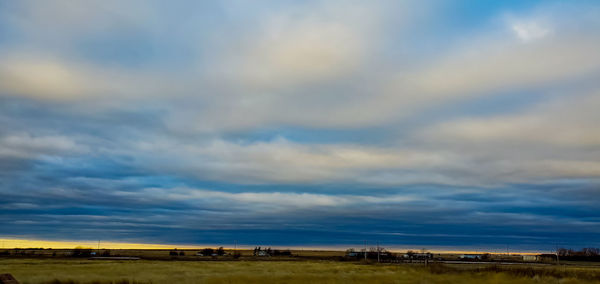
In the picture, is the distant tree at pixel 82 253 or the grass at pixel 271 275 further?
the distant tree at pixel 82 253

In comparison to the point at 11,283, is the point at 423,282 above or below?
below

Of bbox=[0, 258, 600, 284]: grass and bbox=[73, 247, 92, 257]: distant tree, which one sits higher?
bbox=[0, 258, 600, 284]: grass

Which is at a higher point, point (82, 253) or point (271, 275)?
point (271, 275)

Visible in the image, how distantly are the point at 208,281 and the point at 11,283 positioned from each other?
19.6 meters

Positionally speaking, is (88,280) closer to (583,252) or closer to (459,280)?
(459,280)

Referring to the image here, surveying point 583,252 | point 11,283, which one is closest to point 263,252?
point 583,252

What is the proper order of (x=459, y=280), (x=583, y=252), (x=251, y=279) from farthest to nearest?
(x=583, y=252) < (x=459, y=280) < (x=251, y=279)

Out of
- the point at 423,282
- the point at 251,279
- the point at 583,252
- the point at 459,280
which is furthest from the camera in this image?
the point at 583,252

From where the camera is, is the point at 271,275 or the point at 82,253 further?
the point at 82,253

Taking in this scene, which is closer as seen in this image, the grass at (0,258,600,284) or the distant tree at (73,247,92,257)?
the grass at (0,258,600,284)

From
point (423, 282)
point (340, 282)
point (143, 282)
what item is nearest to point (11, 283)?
point (143, 282)

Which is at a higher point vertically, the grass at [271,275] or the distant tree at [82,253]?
the grass at [271,275]

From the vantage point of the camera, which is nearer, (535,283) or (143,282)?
(143,282)

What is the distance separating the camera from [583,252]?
17712cm
